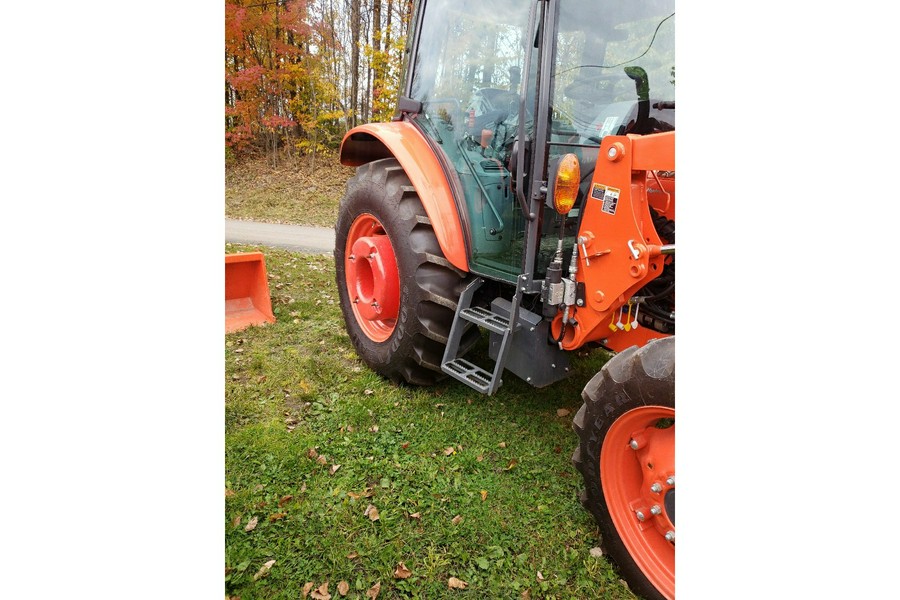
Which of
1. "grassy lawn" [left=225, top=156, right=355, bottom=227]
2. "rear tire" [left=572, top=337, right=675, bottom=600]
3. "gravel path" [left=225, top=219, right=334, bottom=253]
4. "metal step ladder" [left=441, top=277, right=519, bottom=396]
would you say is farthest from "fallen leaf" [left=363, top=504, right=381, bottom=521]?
"grassy lawn" [left=225, top=156, right=355, bottom=227]

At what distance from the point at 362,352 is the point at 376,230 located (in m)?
0.83

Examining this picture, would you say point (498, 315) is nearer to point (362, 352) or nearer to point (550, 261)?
point (550, 261)

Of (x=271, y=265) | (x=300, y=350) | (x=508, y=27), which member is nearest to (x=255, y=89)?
(x=271, y=265)

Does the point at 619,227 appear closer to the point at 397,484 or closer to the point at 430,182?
the point at 430,182

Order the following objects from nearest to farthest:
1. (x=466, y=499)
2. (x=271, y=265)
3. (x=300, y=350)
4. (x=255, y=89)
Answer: (x=466, y=499), (x=300, y=350), (x=271, y=265), (x=255, y=89)

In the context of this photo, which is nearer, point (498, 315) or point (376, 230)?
point (498, 315)

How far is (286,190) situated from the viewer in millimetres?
14266

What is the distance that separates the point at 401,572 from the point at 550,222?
1667 mm

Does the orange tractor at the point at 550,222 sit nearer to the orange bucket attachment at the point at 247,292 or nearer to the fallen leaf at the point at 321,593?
Answer: the fallen leaf at the point at 321,593

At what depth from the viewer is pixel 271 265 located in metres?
6.54

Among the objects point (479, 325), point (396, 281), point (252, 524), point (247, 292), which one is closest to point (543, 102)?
point (479, 325)

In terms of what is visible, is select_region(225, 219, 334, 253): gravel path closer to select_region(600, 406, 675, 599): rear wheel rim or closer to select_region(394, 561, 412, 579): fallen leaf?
select_region(394, 561, 412, 579): fallen leaf

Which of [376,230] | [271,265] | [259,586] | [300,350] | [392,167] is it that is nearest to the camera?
[259,586]

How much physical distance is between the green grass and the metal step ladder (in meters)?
0.38
